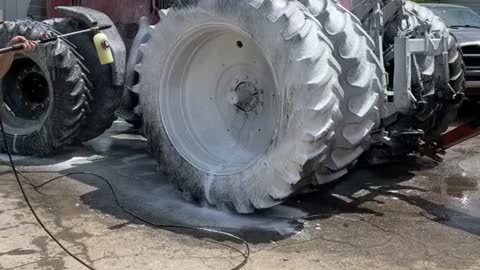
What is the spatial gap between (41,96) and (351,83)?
158 inches

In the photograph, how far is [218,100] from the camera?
19.0ft

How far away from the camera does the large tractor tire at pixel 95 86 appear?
6.99 meters

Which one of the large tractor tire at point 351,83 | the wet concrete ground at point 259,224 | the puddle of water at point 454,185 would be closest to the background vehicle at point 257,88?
the large tractor tire at point 351,83

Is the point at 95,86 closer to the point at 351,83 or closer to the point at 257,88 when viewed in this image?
the point at 257,88

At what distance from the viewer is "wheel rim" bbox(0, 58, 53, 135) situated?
7383 mm

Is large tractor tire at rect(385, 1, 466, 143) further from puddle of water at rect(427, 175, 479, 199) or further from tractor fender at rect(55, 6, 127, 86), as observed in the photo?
tractor fender at rect(55, 6, 127, 86)

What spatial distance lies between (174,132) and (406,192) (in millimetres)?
2202

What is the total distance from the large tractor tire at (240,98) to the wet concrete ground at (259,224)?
0.35 metres

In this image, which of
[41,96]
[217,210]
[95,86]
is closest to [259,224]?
[217,210]

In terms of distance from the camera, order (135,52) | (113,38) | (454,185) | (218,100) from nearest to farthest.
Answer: (218,100), (454,185), (135,52), (113,38)

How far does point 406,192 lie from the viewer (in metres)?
6.16

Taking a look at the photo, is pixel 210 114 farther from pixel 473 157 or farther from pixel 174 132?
pixel 473 157

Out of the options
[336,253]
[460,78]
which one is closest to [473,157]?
[460,78]

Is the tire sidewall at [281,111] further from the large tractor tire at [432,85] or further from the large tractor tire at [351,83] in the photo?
the large tractor tire at [432,85]
